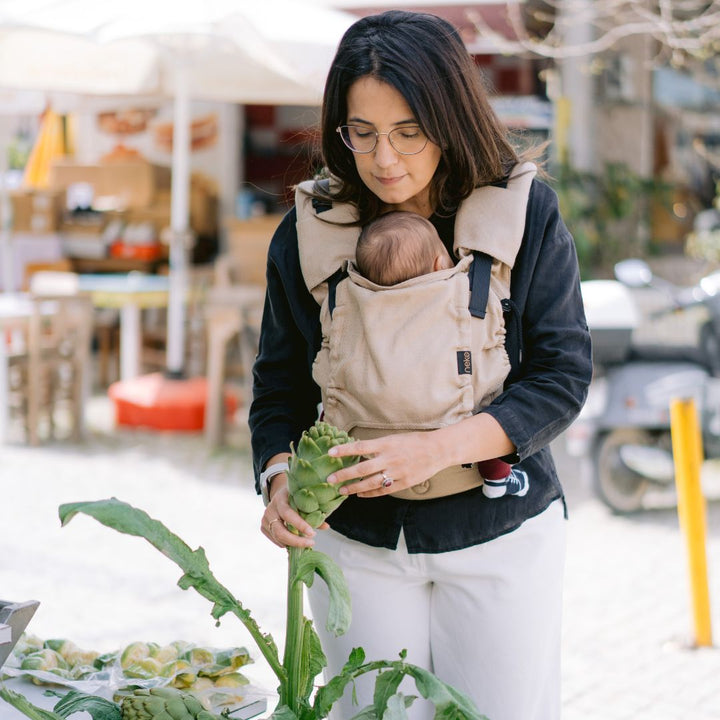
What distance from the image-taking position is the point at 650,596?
5086mm

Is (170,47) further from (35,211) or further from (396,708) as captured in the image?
(396,708)

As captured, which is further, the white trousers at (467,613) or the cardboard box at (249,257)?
the cardboard box at (249,257)

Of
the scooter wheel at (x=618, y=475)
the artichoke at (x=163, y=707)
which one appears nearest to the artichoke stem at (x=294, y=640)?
the artichoke at (x=163, y=707)

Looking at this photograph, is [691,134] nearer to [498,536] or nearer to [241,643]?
[241,643]

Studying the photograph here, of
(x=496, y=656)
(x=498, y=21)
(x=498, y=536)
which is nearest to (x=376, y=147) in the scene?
(x=498, y=536)

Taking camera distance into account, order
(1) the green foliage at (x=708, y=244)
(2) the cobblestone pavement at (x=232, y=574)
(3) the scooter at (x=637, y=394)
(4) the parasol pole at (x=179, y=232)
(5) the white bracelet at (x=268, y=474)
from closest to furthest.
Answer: (5) the white bracelet at (x=268, y=474) < (2) the cobblestone pavement at (x=232, y=574) < (3) the scooter at (x=637, y=394) < (4) the parasol pole at (x=179, y=232) < (1) the green foliage at (x=708, y=244)

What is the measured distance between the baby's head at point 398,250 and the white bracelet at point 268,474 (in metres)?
0.37

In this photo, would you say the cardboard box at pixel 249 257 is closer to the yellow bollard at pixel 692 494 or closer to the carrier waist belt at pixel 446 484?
the yellow bollard at pixel 692 494

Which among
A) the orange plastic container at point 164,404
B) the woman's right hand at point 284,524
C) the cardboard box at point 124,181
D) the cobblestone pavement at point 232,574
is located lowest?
the orange plastic container at point 164,404

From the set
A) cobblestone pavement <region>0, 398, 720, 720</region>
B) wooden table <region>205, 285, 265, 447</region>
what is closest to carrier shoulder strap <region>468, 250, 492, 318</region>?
cobblestone pavement <region>0, 398, 720, 720</region>

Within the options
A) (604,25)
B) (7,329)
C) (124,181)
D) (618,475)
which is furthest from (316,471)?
(124,181)

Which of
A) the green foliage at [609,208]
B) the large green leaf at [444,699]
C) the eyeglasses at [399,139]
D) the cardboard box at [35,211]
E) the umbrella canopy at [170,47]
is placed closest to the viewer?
the large green leaf at [444,699]

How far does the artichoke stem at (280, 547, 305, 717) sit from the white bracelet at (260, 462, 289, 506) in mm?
255

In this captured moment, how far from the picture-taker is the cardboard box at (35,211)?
11.3 metres
